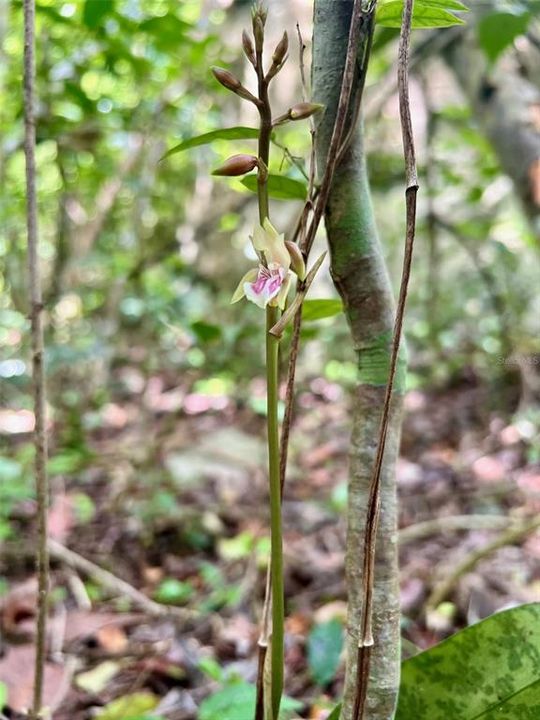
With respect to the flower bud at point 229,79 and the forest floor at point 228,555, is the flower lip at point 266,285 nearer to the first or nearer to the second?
the flower bud at point 229,79

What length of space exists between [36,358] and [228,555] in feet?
4.16

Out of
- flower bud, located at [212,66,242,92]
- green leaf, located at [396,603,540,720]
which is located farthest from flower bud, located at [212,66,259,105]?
green leaf, located at [396,603,540,720]

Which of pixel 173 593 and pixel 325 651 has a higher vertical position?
pixel 325 651

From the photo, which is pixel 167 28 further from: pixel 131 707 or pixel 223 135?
pixel 131 707

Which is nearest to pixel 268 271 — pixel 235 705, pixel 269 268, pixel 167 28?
pixel 269 268

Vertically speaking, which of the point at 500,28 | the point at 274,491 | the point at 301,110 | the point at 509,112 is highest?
the point at 509,112

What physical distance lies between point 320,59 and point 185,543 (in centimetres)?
160

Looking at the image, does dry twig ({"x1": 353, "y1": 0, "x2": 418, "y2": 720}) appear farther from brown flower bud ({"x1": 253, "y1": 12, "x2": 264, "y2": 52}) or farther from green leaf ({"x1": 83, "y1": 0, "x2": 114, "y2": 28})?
green leaf ({"x1": 83, "y1": 0, "x2": 114, "y2": 28})

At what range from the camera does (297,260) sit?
0.43 meters

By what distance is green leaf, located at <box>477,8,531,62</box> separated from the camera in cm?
90

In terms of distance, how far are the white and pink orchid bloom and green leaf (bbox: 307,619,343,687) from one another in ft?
2.41

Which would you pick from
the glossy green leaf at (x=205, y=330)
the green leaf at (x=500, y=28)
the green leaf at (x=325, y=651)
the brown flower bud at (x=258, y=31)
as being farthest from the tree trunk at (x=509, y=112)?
the brown flower bud at (x=258, y=31)

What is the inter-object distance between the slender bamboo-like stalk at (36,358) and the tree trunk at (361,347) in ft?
0.84

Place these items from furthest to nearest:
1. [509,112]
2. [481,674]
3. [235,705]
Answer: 1. [509,112]
2. [235,705]
3. [481,674]
